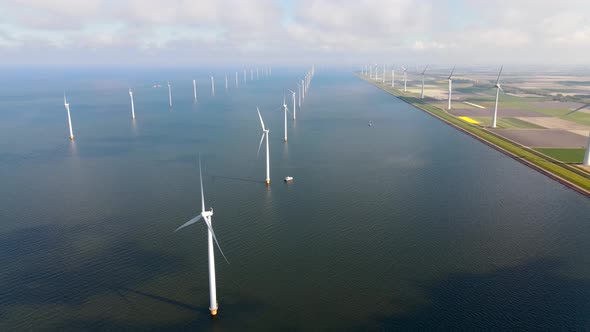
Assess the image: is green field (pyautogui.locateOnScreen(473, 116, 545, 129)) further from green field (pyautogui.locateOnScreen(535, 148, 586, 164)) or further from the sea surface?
the sea surface

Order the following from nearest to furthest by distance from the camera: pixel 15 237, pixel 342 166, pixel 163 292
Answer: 1. pixel 163 292
2. pixel 15 237
3. pixel 342 166

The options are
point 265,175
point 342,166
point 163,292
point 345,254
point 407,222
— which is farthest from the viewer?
point 342,166

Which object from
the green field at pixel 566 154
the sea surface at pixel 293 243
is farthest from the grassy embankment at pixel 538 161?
the sea surface at pixel 293 243

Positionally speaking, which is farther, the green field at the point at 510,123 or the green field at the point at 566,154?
the green field at the point at 510,123

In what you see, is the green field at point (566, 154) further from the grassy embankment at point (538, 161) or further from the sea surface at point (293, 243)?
the sea surface at point (293, 243)

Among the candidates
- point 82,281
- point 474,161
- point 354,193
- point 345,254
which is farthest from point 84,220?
point 474,161

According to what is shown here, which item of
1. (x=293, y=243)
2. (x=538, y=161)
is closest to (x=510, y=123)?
(x=538, y=161)

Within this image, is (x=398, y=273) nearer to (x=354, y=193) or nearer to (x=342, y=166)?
(x=354, y=193)
